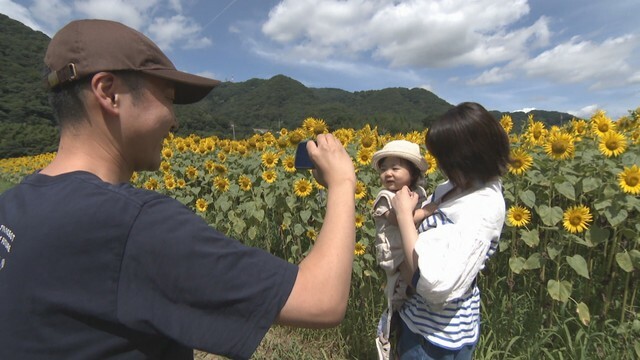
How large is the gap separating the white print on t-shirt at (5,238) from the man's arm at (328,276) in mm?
574

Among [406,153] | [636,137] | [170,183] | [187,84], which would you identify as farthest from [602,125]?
[170,183]

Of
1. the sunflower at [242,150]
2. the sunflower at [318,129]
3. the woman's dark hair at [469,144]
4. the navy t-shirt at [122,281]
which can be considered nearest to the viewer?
the navy t-shirt at [122,281]

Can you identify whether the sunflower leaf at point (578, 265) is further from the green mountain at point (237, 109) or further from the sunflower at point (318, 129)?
the sunflower at point (318, 129)

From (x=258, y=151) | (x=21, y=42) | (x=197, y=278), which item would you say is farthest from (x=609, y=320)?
(x=21, y=42)

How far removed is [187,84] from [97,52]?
0.22 m

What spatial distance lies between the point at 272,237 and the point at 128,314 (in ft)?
12.1

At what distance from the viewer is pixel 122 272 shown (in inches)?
31.6

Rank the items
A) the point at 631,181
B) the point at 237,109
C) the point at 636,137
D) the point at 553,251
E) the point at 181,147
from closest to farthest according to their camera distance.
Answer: the point at 631,181 → the point at 553,251 → the point at 636,137 → the point at 181,147 → the point at 237,109

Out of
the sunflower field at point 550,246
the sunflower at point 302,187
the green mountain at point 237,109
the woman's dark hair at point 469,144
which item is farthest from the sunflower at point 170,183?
the woman's dark hair at point 469,144

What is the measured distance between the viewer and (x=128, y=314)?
2.64 ft

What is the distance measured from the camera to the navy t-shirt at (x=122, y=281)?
801 millimetres

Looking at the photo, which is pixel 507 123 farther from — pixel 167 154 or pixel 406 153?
pixel 167 154

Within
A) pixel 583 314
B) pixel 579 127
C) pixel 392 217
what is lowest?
pixel 583 314

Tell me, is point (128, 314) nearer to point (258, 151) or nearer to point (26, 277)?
point (26, 277)
